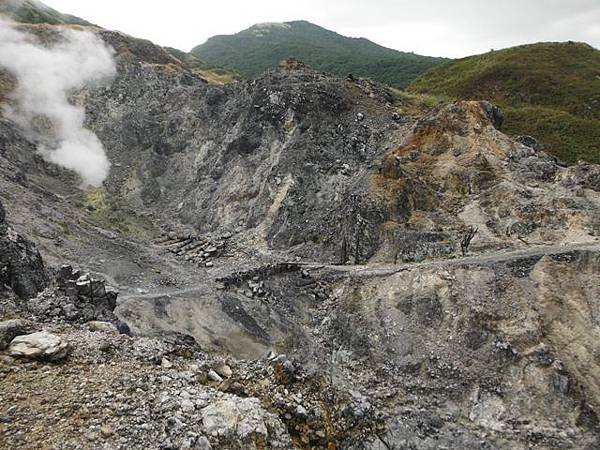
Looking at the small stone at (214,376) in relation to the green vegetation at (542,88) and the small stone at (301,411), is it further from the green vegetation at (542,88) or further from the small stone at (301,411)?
the green vegetation at (542,88)

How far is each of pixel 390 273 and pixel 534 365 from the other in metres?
8.20

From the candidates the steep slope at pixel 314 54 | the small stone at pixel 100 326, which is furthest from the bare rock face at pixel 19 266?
the steep slope at pixel 314 54

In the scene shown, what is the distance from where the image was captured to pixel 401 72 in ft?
332

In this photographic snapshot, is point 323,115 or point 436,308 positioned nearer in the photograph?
point 436,308

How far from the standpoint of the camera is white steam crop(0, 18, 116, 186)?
1566 inches

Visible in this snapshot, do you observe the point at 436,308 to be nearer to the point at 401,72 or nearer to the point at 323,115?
the point at 323,115

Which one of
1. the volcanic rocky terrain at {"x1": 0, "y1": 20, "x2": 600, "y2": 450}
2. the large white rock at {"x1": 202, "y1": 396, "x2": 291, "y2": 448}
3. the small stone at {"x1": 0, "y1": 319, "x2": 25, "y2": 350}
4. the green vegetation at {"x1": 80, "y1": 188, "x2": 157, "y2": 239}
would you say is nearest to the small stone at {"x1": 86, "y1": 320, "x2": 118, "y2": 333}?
the volcanic rocky terrain at {"x1": 0, "y1": 20, "x2": 600, "y2": 450}

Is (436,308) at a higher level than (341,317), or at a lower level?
higher

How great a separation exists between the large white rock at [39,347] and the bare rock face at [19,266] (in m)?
4.70

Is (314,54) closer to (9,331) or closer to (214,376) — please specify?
(214,376)

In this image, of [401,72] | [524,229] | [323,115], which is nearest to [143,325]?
[524,229]

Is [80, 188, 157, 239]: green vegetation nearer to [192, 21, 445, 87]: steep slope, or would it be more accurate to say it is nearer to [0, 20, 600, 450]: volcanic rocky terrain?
[0, 20, 600, 450]: volcanic rocky terrain

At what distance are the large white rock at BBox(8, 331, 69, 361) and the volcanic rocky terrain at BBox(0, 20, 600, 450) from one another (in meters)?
0.05

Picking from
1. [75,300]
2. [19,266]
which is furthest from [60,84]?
[75,300]
